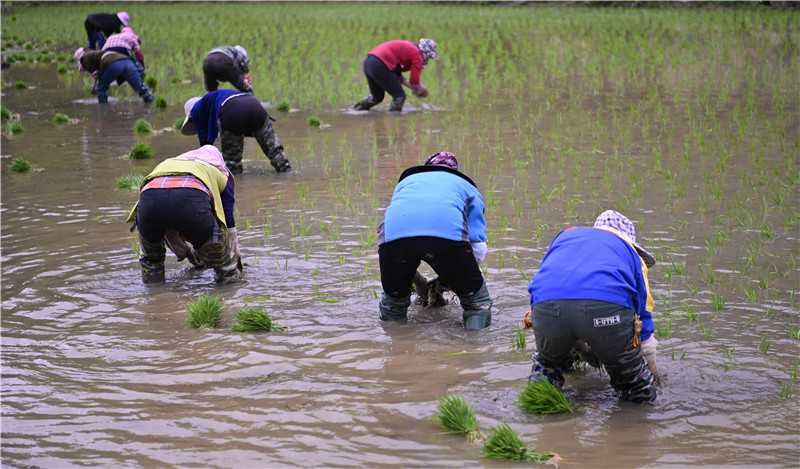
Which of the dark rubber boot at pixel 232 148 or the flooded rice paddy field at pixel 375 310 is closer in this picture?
the flooded rice paddy field at pixel 375 310

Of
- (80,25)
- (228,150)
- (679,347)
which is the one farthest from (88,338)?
(80,25)

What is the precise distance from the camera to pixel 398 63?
11.8 metres

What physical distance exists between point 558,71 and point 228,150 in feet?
25.4

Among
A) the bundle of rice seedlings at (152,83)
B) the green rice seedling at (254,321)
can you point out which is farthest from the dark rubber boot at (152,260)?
the bundle of rice seedlings at (152,83)

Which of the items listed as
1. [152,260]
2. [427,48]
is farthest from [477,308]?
[427,48]

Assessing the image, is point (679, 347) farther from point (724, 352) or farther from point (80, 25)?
point (80, 25)

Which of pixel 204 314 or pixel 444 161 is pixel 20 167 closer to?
pixel 204 314

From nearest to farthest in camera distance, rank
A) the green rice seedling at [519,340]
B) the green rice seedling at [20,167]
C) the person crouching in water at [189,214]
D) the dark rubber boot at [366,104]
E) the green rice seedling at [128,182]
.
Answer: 1. the green rice seedling at [519,340]
2. the person crouching in water at [189,214]
3. the green rice seedling at [128,182]
4. the green rice seedling at [20,167]
5. the dark rubber boot at [366,104]

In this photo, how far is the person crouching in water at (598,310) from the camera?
3389 mm

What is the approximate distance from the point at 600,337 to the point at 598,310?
0.38 feet

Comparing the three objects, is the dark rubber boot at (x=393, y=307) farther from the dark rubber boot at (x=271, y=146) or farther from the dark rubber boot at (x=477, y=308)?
the dark rubber boot at (x=271, y=146)

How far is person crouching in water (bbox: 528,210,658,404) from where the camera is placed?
3389 millimetres

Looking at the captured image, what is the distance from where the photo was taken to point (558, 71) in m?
14.5

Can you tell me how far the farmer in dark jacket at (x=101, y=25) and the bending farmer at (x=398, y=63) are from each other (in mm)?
7416
